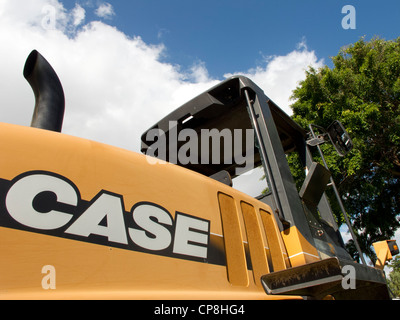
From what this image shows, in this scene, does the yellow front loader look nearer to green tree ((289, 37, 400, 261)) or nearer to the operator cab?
the operator cab

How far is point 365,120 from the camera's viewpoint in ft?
27.7

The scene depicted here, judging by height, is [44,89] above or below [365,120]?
below

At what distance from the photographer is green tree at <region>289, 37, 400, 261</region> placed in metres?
8.64

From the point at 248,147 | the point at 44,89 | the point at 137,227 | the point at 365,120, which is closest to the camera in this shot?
the point at 137,227

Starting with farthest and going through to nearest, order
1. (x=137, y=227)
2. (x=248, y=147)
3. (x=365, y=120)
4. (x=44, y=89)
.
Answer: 1. (x=365, y=120)
2. (x=248, y=147)
3. (x=44, y=89)
4. (x=137, y=227)

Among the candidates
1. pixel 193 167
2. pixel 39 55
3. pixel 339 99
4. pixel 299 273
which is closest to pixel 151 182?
pixel 299 273

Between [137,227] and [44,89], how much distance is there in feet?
3.47

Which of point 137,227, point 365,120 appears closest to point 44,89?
point 137,227

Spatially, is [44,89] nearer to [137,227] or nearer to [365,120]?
[137,227]

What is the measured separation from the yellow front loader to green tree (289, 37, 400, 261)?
655 centimetres

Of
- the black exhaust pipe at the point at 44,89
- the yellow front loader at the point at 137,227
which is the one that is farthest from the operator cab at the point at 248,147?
the black exhaust pipe at the point at 44,89

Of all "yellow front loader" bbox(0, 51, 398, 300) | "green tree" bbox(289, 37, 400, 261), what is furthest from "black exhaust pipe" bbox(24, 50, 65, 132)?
"green tree" bbox(289, 37, 400, 261)

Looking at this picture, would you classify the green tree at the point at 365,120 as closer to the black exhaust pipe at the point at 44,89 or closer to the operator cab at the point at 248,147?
the operator cab at the point at 248,147

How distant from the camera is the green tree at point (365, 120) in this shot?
8.64m
